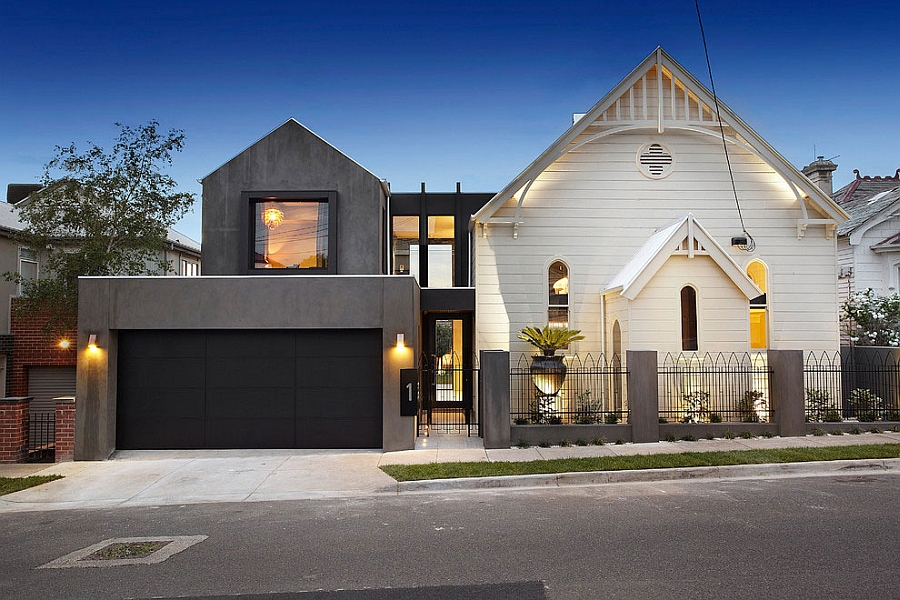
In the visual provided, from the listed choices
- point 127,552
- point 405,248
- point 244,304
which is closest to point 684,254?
point 405,248

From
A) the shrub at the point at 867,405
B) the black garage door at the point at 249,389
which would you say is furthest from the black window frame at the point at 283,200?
the shrub at the point at 867,405

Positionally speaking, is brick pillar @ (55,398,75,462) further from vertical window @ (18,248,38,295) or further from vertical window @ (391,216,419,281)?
vertical window @ (391,216,419,281)

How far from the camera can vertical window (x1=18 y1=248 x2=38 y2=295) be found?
20031 mm

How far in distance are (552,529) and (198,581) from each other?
4.05 m

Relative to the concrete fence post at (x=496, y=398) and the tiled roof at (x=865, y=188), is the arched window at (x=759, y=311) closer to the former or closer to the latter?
Result: the concrete fence post at (x=496, y=398)

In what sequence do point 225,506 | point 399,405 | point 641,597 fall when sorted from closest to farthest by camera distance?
point 641,597, point 225,506, point 399,405

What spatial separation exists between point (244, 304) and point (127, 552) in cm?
697

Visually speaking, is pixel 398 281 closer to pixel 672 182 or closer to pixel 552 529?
pixel 552 529

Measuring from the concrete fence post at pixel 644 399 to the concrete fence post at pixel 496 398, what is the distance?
2739 mm

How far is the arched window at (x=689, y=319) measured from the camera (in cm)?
1523

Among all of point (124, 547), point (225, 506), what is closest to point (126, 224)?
point (225, 506)

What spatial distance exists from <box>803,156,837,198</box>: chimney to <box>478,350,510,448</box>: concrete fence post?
17542 millimetres

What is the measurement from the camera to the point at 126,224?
17.9 metres

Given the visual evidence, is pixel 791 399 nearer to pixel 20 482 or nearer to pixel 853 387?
pixel 853 387
